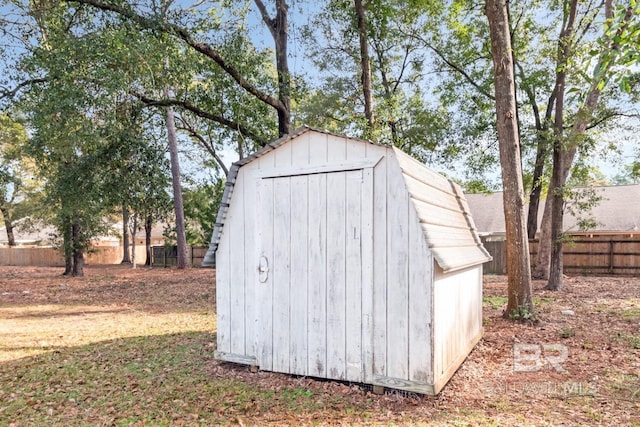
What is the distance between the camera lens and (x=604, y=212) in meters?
18.6

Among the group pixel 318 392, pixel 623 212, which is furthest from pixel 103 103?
→ pixel 623 212

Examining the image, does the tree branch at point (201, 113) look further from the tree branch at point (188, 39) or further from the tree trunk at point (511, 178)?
the tree trunk at point (511, 178)

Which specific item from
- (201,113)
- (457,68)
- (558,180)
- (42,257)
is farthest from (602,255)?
(42,257)

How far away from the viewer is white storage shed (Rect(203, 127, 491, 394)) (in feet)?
12.0

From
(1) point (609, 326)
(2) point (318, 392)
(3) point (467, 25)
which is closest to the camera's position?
(2) point (318, 392)

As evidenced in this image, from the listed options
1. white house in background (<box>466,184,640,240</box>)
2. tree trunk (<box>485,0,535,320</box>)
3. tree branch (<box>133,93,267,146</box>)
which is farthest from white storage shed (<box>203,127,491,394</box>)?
white house in background (<box>466,184,640,240</box>)

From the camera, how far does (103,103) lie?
21.8 feet

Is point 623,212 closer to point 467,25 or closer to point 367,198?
point 467,25

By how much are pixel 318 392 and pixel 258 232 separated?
1.76m

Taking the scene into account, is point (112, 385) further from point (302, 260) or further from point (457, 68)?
point (457, 68)

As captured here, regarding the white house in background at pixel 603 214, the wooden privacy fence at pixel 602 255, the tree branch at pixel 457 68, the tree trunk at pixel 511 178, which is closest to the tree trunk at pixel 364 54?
the tree trunk at pixel 511 178

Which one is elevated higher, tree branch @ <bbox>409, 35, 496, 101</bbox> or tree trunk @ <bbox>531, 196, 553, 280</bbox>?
tree branch @ <bbox>409, 35, 496, 101</bbox>

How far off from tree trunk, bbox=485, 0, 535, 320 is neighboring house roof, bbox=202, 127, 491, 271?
3.68ft

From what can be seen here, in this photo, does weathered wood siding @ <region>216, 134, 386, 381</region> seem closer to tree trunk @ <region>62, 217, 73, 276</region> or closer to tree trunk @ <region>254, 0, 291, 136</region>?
tree trunk @ <region>254, 0, 291, 136</region>
